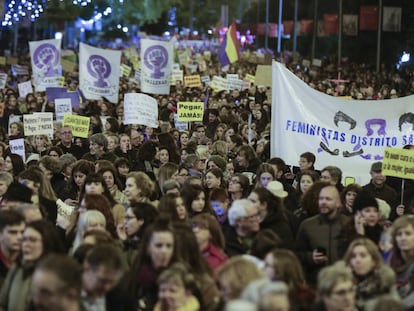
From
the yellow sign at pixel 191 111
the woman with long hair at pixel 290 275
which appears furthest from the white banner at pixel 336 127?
the woman with long hair at pixel 290 275

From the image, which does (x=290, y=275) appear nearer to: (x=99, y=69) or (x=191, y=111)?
(x=191, y=111)

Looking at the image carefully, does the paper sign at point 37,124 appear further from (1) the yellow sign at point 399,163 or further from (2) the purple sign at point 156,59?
(2) the purple sign at point 156,59

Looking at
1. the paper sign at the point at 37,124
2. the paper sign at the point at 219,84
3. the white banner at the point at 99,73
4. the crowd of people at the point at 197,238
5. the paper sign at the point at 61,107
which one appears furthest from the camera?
the paper sign at the point at 219,84

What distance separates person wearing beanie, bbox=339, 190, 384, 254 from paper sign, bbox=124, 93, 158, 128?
10.3 m

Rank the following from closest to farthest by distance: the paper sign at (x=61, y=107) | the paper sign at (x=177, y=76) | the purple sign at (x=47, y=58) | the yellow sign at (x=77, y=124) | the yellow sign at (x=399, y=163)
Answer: the yellow sign at (x=399, y=163), the yellow sign at (x=77, y=124), the paper sign at (x=61, y=107), the purple sign at (x=47, y=58), the paper sign at (x=177, y=76)

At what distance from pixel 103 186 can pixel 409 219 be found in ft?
12.3

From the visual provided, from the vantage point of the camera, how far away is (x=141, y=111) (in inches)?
827

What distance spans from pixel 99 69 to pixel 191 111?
602 centimetres

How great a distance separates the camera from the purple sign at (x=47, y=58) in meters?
29.5

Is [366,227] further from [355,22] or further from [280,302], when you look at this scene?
[355,22]

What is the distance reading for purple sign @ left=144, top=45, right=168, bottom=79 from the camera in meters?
28.0

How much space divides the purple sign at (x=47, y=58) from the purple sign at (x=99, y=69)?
2717 mm

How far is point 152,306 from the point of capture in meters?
8.84

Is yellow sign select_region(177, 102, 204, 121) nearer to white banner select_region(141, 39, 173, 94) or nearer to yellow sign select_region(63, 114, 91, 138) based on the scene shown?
yellow sign select_region(63, 114, 91, 138)
